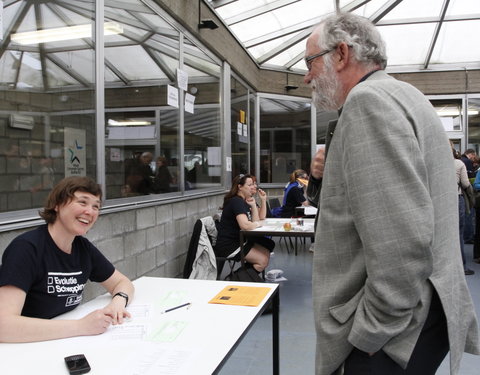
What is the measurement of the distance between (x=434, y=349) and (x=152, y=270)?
2971mm

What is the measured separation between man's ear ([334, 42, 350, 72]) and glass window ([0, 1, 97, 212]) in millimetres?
1818

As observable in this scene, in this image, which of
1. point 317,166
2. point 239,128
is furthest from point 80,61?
point 239,128

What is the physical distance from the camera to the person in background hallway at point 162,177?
3965mm

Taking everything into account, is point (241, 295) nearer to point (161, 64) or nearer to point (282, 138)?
point (161, 64)

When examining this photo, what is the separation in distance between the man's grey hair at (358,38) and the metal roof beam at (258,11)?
531cm

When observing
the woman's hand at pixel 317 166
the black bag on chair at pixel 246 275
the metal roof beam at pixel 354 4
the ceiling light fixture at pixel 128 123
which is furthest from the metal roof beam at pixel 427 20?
the woman's hand at pixel 317 166

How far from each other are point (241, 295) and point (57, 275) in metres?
0.79

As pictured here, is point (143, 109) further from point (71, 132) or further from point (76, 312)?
point (76, 312)

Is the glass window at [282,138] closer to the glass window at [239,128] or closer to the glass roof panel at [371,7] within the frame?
the glass window at [239,128]

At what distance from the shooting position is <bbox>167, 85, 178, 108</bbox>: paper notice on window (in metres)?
4.16

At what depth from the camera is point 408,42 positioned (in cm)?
810

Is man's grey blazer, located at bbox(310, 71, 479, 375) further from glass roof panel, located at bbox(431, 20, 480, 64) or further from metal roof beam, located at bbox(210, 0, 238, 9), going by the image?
glass roof panel, located at bbox(431, 20, 480, 64)

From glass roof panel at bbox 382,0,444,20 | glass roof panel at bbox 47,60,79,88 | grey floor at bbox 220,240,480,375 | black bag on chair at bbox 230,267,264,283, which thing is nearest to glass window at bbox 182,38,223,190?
black bag on chair at bbox 230,267,264,283

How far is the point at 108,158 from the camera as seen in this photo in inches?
123
